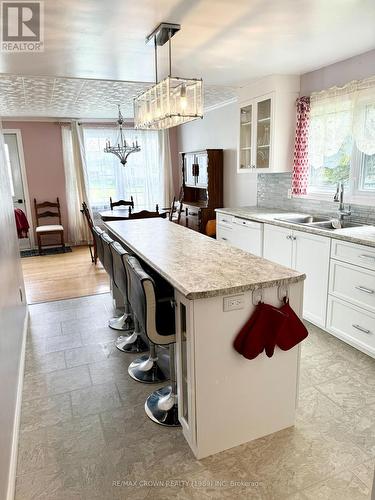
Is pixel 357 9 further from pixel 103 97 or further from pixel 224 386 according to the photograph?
pixel 103 97

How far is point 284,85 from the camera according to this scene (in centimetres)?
373

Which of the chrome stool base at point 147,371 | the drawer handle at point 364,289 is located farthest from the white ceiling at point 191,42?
the chrome stool base at point 147,371

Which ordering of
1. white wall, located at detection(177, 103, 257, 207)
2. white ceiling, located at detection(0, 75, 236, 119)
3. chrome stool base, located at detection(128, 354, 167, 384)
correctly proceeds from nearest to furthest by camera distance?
chrome stool base, located at detection(128, 354, 167, 384) < white ceiling, located at detection(0, 75, 236, 119) < white wall, located at detection(177, 103, 257, 207)

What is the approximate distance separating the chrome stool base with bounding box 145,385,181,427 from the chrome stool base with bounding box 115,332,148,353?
2.12 ft

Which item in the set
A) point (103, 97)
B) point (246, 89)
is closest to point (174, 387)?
point (246, 89)

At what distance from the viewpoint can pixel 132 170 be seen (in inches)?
282

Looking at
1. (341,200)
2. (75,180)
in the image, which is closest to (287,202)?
(341,200)

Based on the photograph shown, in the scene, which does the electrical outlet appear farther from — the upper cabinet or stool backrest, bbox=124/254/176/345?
the upper cabinet

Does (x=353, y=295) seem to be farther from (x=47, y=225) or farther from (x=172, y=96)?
(x=47, y=225)

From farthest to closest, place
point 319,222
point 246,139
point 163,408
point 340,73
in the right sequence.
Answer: point 246,139 < point 319,222 < point 340,73 < point 163,408

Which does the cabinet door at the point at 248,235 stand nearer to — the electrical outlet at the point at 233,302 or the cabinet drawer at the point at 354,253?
the cabinet drawer at the point at 354,253

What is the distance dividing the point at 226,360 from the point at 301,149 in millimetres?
2801

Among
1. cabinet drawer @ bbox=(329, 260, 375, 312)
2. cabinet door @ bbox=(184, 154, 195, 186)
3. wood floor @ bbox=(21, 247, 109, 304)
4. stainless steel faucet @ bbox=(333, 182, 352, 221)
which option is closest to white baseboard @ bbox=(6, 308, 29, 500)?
wood floor @ bbox=(21, 247, 109, 304)

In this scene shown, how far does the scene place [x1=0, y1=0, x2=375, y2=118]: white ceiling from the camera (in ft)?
6.77
